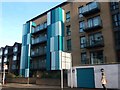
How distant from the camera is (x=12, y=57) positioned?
5428 cm

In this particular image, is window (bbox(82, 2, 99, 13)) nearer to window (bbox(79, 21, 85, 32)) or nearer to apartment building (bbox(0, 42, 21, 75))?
window (bbox(79, 21, 85, 32))

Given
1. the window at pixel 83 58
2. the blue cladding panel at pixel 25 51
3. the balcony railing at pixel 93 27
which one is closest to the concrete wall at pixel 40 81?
the blue cladding panel at pixel 25 51

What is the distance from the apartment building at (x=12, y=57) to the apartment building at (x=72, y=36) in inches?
448

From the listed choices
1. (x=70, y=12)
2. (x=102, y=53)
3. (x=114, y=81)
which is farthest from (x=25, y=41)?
(x=114, y=81)

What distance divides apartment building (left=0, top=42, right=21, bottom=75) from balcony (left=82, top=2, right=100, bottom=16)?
27.8 meters

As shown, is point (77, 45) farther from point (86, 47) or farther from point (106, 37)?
point (106, 37)

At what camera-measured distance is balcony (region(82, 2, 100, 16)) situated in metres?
26.9

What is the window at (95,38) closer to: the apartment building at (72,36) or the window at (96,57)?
the apartment building at (72,36)

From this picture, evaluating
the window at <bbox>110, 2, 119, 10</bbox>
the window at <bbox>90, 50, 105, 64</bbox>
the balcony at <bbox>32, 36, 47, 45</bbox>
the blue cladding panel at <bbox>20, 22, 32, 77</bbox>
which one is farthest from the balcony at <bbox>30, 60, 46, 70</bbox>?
the window at <bbox>110, 2, 119, 10</bbox>

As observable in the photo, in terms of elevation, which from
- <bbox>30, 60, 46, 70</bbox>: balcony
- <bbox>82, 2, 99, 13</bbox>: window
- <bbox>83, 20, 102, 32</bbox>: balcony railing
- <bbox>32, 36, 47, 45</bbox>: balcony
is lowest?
<bbox>30, 60, 46, 70</bbox>: balcony

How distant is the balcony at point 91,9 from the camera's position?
1058 inches

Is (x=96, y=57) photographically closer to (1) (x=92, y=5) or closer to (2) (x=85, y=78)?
(2) (x=85, y=78)

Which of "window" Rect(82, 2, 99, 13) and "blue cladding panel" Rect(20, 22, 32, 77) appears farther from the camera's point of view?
"blue cladding panel" Rect(20, 22, 32, 77)

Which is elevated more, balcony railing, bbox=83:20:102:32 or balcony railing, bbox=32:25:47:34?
balcony railing, bbox=32:25:47:34
